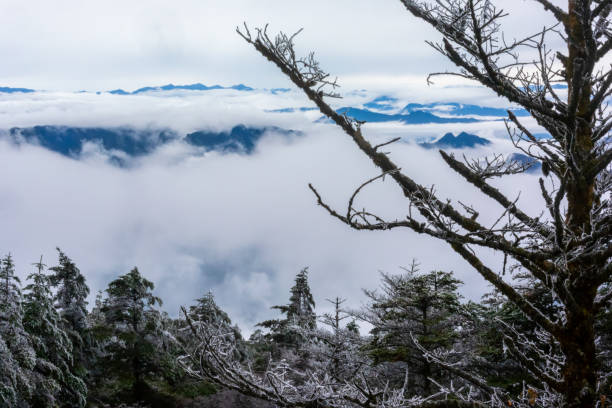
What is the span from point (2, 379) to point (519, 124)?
15.4m

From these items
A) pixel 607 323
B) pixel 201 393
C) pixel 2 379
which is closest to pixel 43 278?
pixel 2 379

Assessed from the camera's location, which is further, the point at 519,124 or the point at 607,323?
the point at 607,323

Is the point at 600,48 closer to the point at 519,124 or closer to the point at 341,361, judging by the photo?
the point at 519,124

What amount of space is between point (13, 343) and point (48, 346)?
2.59 m

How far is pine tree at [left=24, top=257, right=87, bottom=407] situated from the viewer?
48.6 feet

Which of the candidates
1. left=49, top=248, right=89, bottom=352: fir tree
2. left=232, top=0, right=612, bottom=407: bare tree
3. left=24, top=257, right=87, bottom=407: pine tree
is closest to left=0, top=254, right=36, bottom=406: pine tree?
left=24, top=257, right=87, bottom=407: pine tree

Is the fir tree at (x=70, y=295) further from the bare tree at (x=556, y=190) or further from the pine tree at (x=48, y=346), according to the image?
the bare tree at (x=556, y=190)

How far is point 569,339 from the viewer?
3348 millimetres

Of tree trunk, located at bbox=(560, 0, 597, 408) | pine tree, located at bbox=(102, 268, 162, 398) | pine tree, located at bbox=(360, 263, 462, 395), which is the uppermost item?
tree trunk, located at bbox=(560, 0, 597, 408)

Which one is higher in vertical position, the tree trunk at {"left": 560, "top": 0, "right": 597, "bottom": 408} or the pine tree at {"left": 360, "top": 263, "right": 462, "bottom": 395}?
the tree trunk at {"left": 560, "top": 0, "right": 597, "bottom": 408}

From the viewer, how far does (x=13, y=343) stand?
44.2 feet

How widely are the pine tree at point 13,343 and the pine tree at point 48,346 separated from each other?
80 cm

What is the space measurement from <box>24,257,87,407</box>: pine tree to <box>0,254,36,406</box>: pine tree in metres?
0.80

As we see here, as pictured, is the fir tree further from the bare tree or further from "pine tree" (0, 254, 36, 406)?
the bare tree
